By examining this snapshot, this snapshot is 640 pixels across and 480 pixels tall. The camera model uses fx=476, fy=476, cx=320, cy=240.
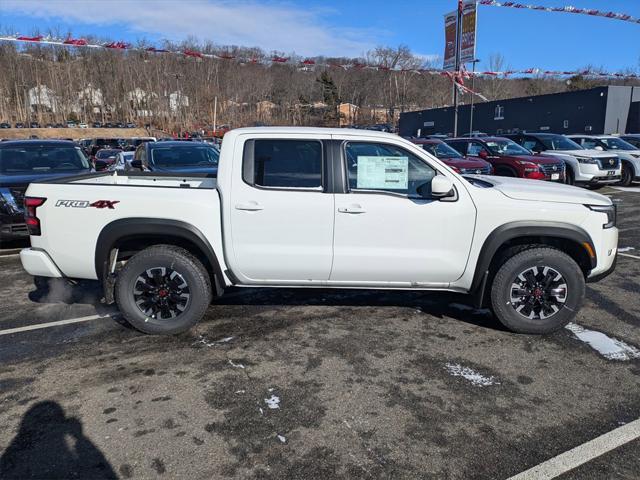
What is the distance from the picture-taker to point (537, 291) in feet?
14.0

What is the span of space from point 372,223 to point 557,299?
181 cm

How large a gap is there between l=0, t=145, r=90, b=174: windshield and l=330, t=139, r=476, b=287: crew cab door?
6310 mm

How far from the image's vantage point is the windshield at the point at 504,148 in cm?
1362

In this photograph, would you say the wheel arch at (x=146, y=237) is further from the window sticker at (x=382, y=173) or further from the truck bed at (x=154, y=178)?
the window sticker at (x=382, y=173)

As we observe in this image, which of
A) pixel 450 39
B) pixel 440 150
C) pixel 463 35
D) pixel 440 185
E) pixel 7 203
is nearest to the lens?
pixel 440 185

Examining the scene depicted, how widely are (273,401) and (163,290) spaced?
63.5 inches

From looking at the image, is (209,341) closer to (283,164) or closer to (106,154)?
(283,164)

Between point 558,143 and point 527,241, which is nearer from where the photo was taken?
point 527,241

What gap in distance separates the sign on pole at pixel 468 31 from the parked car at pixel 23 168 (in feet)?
71.2

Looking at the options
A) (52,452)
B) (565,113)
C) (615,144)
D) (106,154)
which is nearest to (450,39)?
(615,144)

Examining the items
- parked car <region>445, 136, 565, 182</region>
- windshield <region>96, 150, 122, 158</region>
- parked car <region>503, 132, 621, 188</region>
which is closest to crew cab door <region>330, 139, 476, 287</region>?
parked car <region>445, 136, 565, 182</region>

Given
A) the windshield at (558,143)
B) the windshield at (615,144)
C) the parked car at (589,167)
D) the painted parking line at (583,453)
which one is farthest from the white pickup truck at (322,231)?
the windshield at (615,144)

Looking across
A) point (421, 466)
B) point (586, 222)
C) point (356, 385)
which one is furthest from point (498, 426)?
point (586, 222)

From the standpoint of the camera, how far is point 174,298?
429 cm
